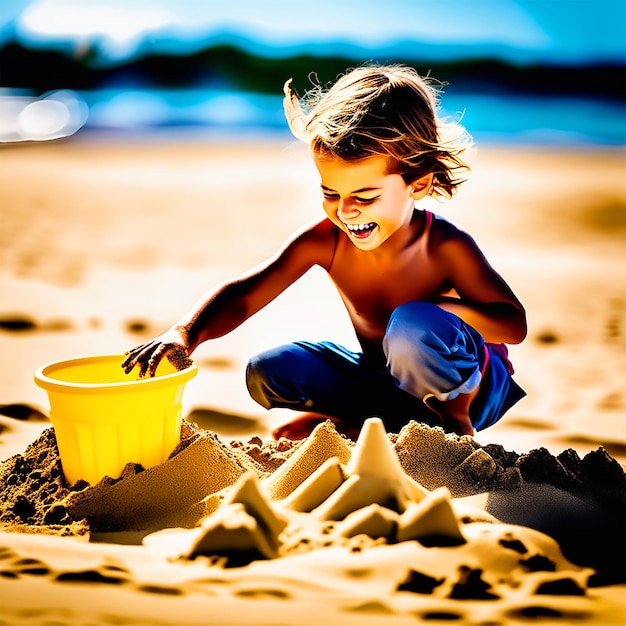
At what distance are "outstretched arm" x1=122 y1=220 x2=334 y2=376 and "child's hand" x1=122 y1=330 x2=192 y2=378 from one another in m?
0.04

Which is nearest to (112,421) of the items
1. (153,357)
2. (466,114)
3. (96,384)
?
(96,384)

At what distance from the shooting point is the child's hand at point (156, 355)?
2.04 metres

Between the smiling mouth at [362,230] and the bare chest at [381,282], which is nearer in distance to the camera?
the smiling mouth at [362,230]

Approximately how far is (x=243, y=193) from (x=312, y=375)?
5.45m

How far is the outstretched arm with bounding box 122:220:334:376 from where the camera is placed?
224 cm

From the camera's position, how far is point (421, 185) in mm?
2242

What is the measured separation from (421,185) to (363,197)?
0.70 feet

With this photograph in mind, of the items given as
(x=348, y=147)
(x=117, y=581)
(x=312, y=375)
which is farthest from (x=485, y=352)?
(x=117, y=581)

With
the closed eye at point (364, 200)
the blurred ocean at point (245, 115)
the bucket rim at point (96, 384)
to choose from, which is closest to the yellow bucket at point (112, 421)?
the bucket rim at point (96, 384)

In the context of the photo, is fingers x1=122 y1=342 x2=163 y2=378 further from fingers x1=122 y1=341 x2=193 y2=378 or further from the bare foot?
the bare foot

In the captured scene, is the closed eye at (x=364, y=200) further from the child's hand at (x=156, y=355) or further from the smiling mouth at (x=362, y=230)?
the child's hand at (x=156, y=355)

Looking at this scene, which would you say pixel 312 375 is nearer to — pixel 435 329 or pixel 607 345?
pixel 435 329

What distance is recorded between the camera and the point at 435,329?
2.17m

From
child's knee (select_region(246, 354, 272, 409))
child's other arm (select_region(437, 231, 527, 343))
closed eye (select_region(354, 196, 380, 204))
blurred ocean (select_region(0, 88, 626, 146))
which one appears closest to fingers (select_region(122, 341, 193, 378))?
child's knee (select_region(246, 354, 272, 409))
